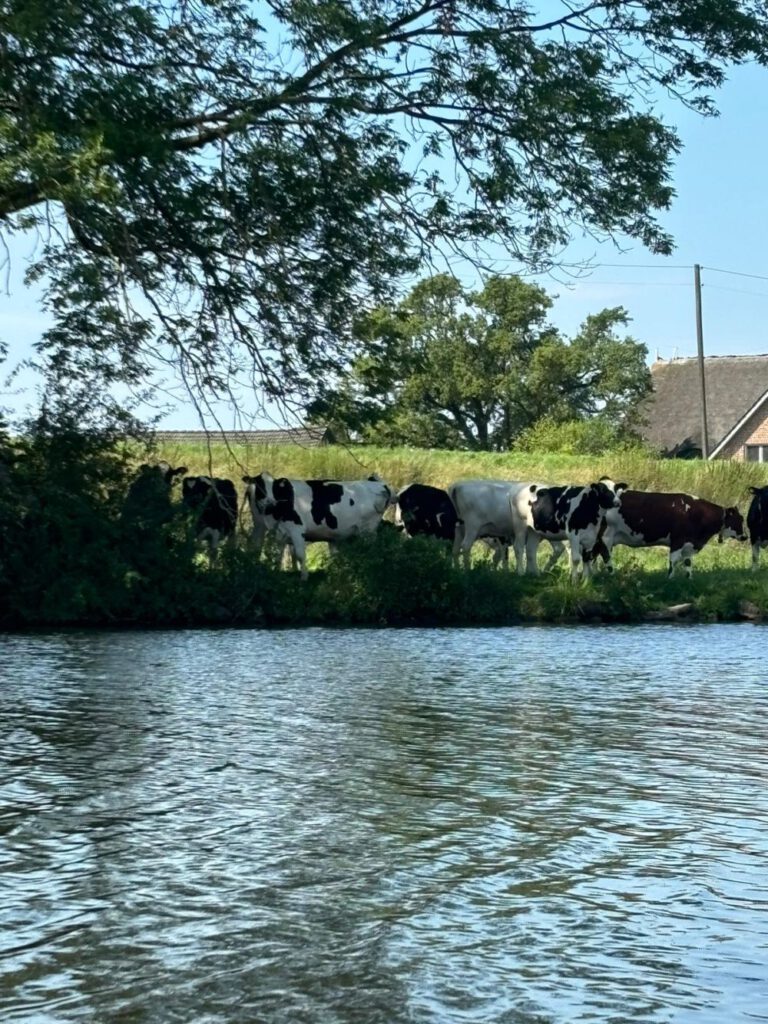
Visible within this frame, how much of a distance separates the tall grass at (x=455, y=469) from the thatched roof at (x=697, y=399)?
94.4 ft

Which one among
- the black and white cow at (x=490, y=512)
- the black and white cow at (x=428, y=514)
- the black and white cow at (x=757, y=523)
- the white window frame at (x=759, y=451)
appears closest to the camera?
the black and white cow at (x=490, y=512)

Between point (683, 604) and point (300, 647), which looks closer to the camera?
point (300, 647)

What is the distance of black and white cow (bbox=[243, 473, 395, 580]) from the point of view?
25578 millimetres

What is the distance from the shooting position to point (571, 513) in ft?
88.8

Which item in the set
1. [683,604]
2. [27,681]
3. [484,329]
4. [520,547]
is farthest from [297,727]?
[484,329]

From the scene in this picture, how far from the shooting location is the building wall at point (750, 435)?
6744 cm

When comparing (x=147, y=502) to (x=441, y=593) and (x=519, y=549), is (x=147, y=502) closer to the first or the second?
(x=441, y=593)

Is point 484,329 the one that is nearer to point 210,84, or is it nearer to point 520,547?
point 520,547

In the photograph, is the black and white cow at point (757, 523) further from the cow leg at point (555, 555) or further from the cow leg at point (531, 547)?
the cow leg at point (531, 547)

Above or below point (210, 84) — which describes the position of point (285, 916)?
below

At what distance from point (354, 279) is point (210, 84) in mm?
2953

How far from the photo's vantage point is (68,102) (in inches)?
615

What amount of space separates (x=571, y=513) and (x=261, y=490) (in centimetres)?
503

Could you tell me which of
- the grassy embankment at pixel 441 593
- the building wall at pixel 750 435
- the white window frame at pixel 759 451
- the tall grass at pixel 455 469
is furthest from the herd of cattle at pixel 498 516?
the building wall at pixel 750 435
